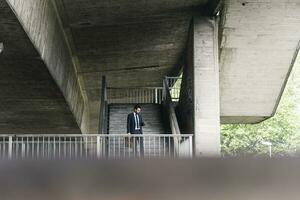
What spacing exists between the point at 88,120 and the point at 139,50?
814cm

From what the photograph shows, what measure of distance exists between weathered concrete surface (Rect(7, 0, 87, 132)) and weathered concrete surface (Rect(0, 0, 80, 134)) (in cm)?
16

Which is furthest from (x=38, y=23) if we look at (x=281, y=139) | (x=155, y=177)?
(x=281, y=139)

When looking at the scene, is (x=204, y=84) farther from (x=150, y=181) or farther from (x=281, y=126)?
(x=281, y=126)

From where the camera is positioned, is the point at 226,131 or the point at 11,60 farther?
the point at 226,131

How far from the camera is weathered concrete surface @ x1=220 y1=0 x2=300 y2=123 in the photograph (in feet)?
57.3

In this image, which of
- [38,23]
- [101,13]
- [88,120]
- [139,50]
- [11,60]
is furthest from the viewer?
[88,120]

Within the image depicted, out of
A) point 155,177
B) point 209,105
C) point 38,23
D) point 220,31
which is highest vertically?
point 220,31

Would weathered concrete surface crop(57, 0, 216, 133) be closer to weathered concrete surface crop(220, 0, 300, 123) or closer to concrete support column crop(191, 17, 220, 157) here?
concrete support column crop(191, 17, 220, 157)

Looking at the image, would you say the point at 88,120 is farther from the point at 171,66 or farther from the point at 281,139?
the point at 281,139

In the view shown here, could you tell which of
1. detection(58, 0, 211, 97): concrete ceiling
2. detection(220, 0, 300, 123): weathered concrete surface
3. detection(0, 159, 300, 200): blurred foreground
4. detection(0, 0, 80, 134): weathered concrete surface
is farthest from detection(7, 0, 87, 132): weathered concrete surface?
detection(0, 159, 300, 200): blurred foreground

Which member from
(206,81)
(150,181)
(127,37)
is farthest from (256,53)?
(150,181)

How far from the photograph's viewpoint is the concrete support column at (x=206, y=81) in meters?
17.0

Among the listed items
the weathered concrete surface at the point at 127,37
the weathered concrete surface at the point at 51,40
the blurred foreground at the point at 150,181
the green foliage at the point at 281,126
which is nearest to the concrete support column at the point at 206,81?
the weathered concrete surface at the point at 127,37

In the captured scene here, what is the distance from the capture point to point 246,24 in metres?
17.8
